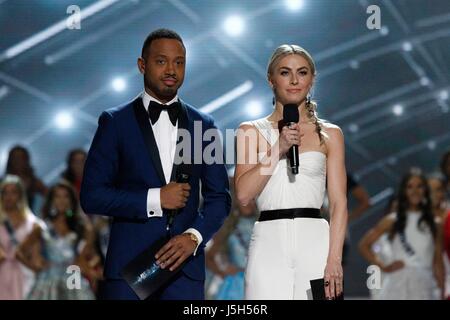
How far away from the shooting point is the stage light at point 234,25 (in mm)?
6953

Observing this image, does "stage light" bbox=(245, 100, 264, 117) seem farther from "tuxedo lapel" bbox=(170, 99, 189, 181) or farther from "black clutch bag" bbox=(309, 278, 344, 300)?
"black clutch bag" bbox=(309, 278, 344, 300)

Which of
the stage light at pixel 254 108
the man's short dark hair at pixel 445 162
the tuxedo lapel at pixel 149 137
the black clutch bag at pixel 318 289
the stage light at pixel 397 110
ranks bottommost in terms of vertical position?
the black clutch bag at pixel 318 289

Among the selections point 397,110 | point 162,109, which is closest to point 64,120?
A: point 397,110

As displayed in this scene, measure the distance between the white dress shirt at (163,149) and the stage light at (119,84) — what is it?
10.9ft

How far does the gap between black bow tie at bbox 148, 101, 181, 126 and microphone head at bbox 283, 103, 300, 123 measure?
1.16ft

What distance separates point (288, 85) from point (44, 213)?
318 cm

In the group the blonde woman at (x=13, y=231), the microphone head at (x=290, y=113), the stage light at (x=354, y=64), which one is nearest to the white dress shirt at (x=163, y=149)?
the microphone head at (x=290, y=113)

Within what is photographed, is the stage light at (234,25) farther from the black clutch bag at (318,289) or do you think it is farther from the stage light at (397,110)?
the black clutch bag at (318,289)

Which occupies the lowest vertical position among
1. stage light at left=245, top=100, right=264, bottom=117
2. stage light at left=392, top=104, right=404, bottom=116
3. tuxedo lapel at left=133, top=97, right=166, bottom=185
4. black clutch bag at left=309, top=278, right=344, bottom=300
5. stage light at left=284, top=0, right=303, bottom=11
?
black clutch bag at left=309, top=278, right=344, bottom=300

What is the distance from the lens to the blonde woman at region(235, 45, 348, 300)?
345 cm

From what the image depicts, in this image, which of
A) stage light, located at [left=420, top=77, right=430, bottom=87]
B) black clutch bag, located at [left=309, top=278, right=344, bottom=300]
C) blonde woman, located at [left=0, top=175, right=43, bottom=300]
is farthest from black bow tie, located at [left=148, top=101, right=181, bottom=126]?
stage light, located at [left=420, top=77, right=430, bottom=87]

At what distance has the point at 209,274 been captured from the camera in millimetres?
6523

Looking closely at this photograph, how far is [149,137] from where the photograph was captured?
3443 mm

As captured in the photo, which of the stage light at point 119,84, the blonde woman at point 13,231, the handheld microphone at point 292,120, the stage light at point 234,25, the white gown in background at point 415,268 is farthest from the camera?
the stage light at point 234,25
